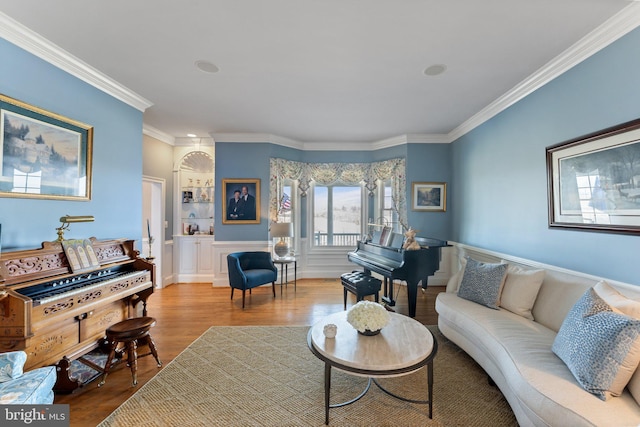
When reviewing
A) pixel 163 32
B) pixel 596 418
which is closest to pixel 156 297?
pixel 163 32

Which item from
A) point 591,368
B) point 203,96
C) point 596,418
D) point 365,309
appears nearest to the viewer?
point 596,418

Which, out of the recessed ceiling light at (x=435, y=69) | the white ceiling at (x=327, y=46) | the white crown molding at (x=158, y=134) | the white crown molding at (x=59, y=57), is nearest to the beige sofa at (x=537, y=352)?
the white ceiling at (x=327, y=46)

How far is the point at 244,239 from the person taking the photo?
510 centimetres

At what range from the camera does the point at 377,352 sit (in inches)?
69.4

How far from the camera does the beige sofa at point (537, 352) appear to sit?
1.29 metres

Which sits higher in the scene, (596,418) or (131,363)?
(596,418)

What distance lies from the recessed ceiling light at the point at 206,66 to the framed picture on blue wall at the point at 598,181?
3.58 metres

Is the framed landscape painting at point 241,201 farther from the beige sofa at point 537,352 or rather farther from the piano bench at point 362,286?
the beige sofa at point 537,352

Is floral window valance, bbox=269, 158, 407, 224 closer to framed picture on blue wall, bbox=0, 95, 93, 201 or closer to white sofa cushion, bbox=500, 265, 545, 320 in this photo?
white sofa cushion, bbox=500, 265, 545, 320

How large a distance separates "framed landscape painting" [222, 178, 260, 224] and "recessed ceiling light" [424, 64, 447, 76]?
11.3 ft

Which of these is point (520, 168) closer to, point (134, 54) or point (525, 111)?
point (525, 111)

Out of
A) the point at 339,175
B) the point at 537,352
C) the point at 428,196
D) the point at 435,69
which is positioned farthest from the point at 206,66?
the point at 428,196

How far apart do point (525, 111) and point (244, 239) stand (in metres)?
4.74

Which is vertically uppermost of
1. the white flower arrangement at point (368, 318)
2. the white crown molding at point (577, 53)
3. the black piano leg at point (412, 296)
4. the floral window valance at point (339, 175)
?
the white crown molding at point (577, 53)
